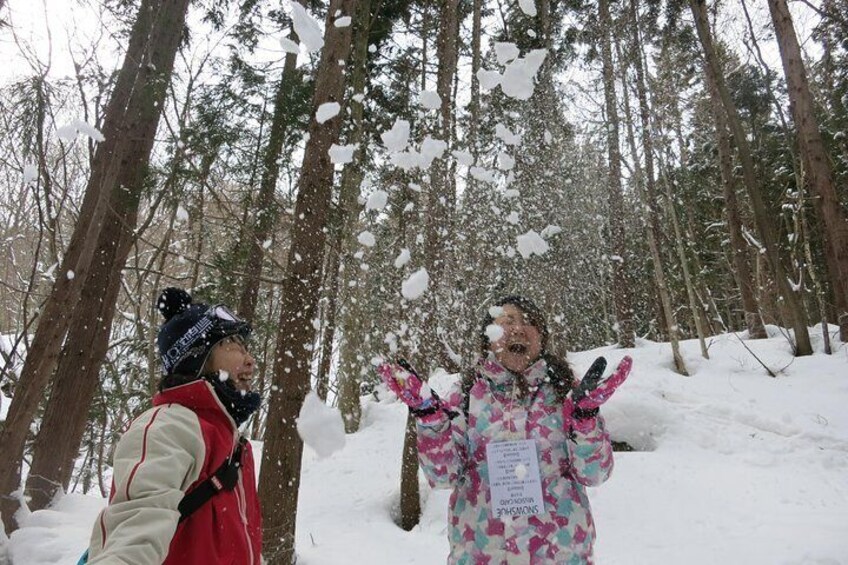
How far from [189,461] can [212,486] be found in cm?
15

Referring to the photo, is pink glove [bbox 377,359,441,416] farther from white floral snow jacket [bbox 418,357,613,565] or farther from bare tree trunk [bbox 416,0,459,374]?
bare tree trunk [bbox 416,0,459,374]

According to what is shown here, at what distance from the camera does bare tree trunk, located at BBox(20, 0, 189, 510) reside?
4707mm

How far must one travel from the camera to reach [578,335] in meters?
19.2

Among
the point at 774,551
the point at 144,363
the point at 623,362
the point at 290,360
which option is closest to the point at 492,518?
the point at 623,362

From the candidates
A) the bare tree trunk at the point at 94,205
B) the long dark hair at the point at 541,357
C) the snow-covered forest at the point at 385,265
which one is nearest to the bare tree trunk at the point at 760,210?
the snow-covered forest at the point at 385,265

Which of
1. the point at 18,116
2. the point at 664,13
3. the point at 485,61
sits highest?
the point at 664,13

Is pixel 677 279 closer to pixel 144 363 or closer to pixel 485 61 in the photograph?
pixel 485 61

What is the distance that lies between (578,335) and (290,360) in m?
17.1

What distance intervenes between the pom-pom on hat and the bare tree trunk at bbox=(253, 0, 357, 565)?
1.59m

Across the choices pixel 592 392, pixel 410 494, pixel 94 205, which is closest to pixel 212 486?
pixel 592 392

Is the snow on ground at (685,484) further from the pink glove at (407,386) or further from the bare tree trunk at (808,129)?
the pink glove at (407,386)

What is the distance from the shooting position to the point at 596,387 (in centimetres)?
208

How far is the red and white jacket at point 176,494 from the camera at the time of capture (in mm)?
1183

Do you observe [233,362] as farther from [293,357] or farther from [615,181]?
[615,181]
